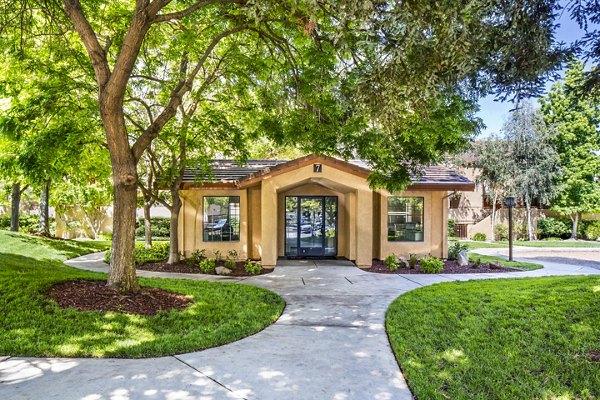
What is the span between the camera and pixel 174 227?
41.8 feet

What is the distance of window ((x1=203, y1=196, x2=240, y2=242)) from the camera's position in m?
13.9

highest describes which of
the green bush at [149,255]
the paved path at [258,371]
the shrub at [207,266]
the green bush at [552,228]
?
the green bush at [552,228]

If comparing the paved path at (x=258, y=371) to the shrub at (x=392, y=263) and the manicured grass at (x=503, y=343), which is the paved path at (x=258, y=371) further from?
the shrub at (x=392, y=263)

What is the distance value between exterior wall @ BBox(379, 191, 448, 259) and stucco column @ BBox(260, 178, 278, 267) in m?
4.11

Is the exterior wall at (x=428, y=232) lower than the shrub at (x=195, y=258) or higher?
higher

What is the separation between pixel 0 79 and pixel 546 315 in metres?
13.7

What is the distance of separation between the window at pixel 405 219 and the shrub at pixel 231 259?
18.5 feet

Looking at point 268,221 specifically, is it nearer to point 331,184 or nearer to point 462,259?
point 331,184

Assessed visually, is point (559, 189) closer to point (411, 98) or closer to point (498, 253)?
point (498, 253)

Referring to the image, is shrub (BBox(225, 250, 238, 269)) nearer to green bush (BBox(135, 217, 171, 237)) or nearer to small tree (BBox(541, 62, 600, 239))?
green bush (BBox(135, 217, 171, 237))

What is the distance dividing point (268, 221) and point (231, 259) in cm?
193

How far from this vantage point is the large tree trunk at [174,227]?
12664 mm

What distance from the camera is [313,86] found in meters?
8.34

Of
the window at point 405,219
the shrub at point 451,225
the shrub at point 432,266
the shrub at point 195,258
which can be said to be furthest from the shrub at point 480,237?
the shrub at point 195,258
